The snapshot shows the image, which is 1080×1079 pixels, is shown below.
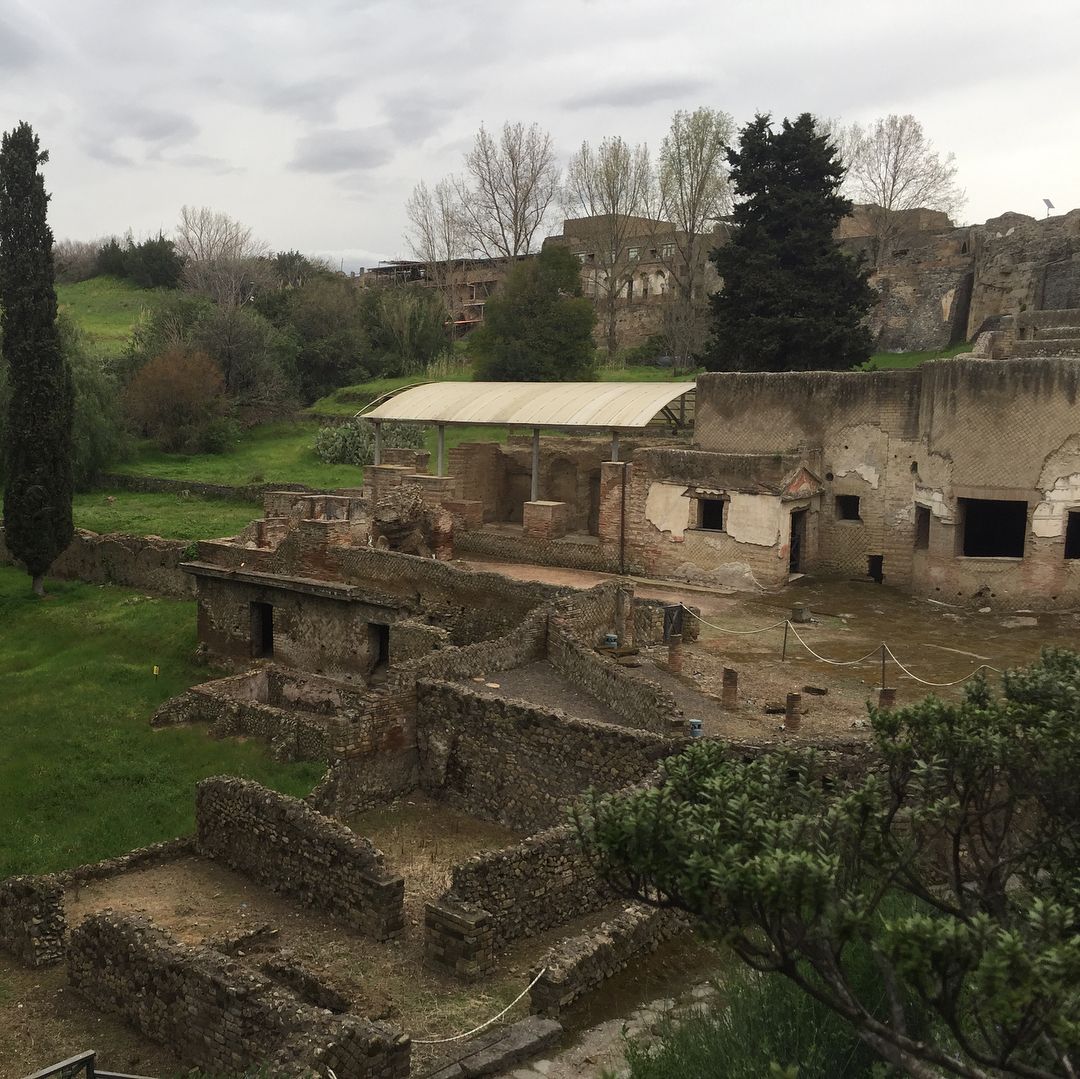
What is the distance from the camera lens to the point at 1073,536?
19141mm

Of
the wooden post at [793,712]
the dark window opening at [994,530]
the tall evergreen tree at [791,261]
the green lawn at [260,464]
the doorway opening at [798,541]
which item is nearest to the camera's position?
the wooden post at [793,712]

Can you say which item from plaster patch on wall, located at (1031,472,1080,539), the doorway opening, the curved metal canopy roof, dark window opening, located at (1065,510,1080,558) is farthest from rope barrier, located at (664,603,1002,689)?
the curved metal canopy roof

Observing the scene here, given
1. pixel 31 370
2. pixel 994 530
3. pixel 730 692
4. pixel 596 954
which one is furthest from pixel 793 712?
pixel 31 370

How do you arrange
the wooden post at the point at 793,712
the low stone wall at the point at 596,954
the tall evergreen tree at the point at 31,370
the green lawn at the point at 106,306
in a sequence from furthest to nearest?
1. the green lawn at the point at 106,306
2. the tall evergreen tree at the point at 31,370
3. the wooden post at the point at 793,712
4. the low stone wall at the point at 596,954

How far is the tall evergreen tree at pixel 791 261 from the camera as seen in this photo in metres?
28.1

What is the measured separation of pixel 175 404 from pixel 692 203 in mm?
21067

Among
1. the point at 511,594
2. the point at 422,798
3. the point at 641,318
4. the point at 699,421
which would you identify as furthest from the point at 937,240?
the point at 422,798

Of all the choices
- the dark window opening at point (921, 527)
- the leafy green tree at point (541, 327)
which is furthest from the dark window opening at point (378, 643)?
the leafy green tree at point (541, 327)

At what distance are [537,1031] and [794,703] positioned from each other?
640 centimetres

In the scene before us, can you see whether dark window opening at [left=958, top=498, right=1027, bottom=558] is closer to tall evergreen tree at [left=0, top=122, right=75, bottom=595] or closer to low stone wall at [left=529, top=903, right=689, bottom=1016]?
low stone wall at [left=529, top=903, right=689, bottom=1016]

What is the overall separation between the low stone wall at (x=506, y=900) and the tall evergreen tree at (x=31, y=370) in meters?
18.9

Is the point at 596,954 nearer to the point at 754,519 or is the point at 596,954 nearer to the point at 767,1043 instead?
the point at 767,1043

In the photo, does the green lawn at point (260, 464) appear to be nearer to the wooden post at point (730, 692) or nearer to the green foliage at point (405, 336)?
the green foliage at point (405, 336)

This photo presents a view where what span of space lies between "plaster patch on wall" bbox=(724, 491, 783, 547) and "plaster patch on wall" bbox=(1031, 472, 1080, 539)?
4.36 metres
